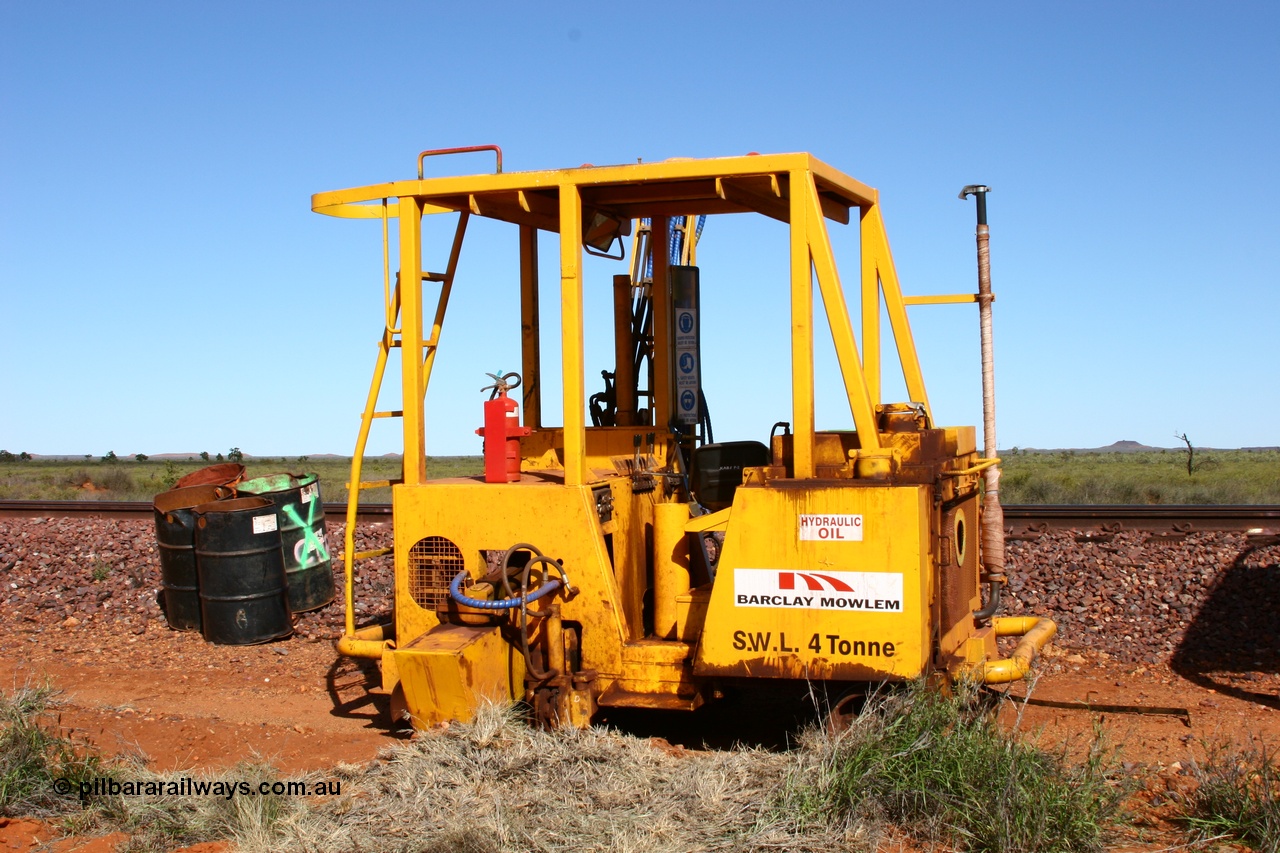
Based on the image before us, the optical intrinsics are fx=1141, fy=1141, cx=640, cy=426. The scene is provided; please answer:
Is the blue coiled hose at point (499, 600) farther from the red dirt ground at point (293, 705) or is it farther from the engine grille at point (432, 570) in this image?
the red dirt ground at point (293, 705)

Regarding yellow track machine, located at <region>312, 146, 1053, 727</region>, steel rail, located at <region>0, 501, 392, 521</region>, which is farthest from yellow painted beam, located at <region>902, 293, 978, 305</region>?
steel rail, located at <region>0, 501, 392, 521</region>

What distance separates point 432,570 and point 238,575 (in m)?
3.78

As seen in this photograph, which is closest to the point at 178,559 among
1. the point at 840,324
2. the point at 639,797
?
the point at 639,797

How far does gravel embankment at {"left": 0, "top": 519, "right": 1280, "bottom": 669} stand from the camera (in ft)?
26.2

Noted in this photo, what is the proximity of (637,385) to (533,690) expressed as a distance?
99.0 inches

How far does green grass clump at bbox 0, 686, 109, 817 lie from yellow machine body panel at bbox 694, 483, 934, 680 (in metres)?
2.90

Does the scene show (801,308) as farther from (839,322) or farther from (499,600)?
(499,600)

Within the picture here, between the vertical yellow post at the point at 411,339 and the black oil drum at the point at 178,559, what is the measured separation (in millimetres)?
4044

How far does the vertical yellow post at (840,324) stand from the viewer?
521 cm

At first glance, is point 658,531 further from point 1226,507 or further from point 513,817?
point 1226,507

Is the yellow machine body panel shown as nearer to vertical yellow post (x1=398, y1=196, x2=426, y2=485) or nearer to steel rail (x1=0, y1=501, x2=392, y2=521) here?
vertical yellow post (x1=398, y1=196, x2=426, y2=485)

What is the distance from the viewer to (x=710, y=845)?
13.8ft

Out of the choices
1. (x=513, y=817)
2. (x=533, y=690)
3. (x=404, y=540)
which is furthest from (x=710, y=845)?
(x=404, y=540)

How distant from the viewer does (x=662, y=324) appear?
6.93 m
